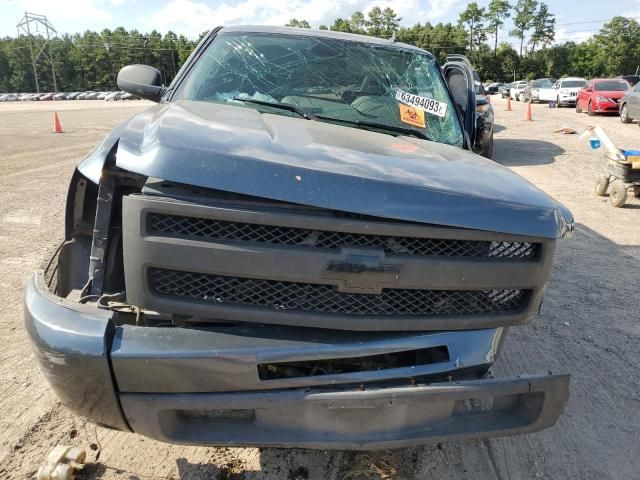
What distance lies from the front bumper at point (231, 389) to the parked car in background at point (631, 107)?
58.2 ft

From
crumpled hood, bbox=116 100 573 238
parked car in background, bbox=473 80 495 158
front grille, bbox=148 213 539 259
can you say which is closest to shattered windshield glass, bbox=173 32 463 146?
crumpled hood, bbox=116 100 573 238

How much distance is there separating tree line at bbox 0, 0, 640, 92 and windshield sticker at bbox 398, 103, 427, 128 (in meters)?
73.1

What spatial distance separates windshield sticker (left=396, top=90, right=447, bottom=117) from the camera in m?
3.26

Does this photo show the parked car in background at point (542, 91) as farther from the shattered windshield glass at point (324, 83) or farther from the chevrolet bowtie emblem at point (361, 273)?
the chevrolet bowtie emblem at point (361, 273)

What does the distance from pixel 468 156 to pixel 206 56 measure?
1.88 metres

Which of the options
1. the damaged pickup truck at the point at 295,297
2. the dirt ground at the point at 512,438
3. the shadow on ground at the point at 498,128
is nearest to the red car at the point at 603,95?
the shadow on ground at the point at 498,128

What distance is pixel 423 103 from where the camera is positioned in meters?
3.28

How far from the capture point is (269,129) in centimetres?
227

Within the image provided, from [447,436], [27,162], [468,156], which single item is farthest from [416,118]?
[27,162]

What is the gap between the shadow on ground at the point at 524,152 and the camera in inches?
441

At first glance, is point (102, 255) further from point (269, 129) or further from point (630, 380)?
point (630, 380)

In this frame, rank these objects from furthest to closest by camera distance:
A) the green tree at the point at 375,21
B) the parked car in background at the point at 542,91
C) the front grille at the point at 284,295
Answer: the green tree at the point at 375,21, the parked car in background at the point at 542,91, the front grille at the point at 284,295

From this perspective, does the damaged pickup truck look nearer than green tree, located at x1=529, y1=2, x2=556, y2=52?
Yes

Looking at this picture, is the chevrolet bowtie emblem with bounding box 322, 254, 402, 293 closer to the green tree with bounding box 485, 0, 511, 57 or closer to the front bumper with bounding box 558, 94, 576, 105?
the front bumper with bounding box 558, 94, 576, 105
